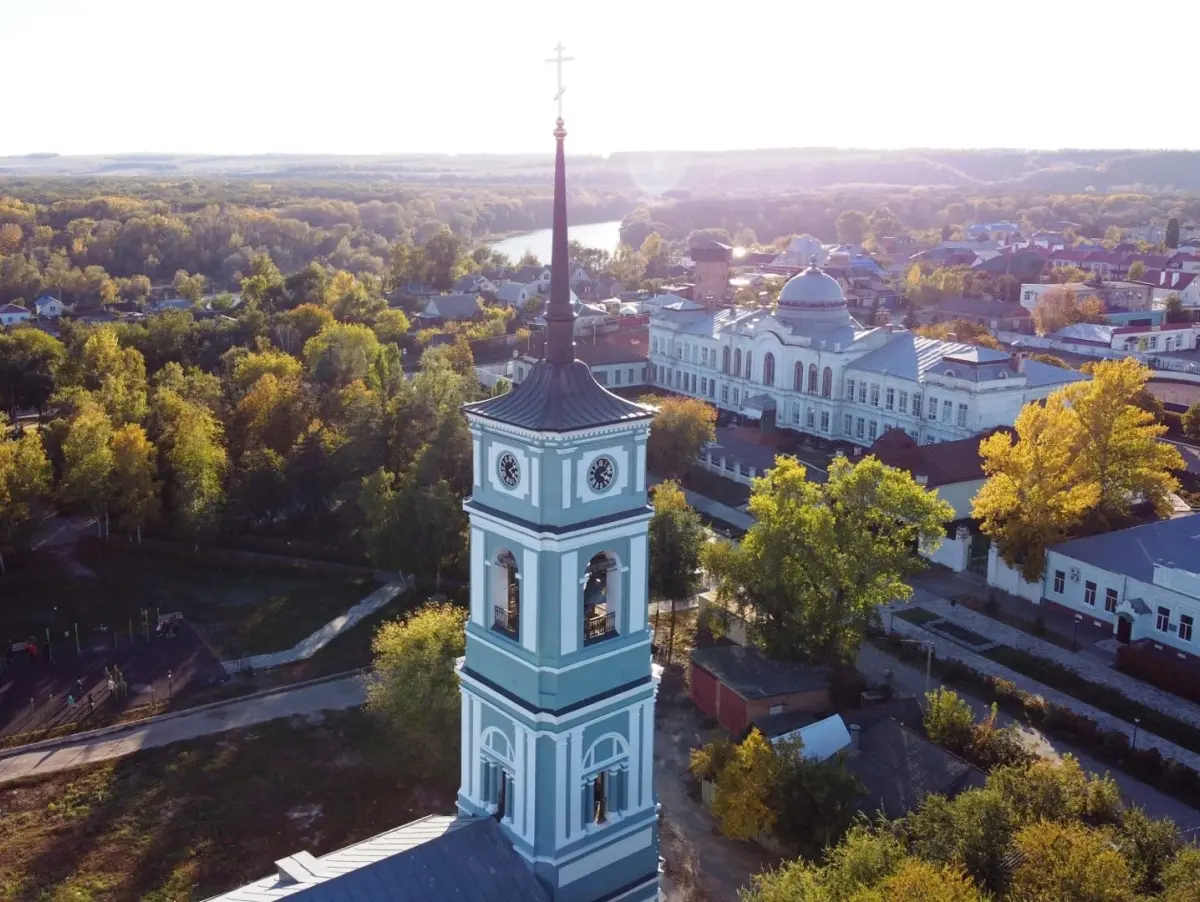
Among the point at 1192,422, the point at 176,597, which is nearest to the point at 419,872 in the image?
the point at 176,597

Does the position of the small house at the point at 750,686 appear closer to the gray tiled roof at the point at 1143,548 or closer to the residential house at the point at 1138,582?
the residential house at the point at 1138,582

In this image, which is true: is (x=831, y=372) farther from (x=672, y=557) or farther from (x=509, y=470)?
(x=509, y=470)

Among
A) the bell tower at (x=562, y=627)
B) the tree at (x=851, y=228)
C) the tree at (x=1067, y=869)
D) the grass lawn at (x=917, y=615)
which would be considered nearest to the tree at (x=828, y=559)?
the grass lawn at (x=917, y=615)

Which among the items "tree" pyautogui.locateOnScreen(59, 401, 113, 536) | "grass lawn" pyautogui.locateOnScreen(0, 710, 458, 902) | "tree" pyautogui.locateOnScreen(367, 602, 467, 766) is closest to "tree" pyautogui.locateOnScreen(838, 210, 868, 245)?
"tree" pyautogui.locateOnScreen(59, 401, 113, 536)

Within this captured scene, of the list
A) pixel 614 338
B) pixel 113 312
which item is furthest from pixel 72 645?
pixel 113 312

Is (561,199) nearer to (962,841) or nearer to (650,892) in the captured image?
(650,892)

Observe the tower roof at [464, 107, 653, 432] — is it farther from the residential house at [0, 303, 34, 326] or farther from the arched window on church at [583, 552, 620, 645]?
the residential house at [0, 303, 34, 326]
